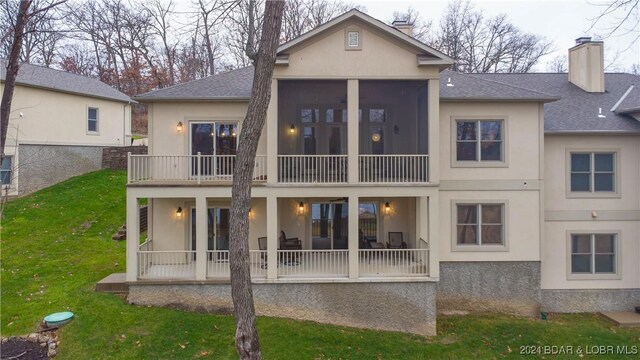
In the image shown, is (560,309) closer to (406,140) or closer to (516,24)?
(406,140)

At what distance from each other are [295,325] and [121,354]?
13.5ft

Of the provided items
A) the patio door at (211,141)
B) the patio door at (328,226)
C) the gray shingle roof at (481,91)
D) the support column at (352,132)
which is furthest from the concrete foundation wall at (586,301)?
the patio door at (211,141)

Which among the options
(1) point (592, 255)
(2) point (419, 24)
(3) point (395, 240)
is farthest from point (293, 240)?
(2) point (419, 24)

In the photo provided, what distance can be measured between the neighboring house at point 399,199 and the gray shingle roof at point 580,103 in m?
0.09

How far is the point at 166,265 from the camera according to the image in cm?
1186

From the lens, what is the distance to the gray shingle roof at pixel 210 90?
38.6ft

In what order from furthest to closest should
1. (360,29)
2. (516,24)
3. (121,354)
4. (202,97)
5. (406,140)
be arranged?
(516,24), (406,140), (202,97), (360,29), (121,354)

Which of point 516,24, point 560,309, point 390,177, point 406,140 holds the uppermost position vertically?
point 516,24

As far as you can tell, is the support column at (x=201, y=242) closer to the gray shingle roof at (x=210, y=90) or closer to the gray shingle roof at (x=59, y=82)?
the gray shingle roof at (x=210, y=90)

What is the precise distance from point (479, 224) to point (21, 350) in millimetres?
12533

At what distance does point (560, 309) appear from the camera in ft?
40.2

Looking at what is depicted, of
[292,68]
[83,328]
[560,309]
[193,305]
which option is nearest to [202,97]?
[292,68]

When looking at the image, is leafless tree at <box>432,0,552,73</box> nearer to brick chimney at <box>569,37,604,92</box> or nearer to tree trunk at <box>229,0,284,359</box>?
brick chimney at <box>569,37,604,92</box>

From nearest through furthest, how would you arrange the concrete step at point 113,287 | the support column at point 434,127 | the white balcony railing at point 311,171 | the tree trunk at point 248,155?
the tree trunk at point 248,155, the support column at point 434,127, the concrete step at point 113,287, the white balcony railing at point 311,171
